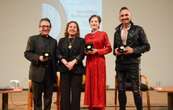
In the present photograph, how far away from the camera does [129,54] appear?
179 inches

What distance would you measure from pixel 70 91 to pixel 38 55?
0.62m

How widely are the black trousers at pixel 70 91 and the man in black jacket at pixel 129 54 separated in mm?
541

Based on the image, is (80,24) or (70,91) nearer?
(70,91)

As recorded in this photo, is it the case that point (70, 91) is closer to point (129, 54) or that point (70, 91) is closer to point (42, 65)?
point (42, 65)

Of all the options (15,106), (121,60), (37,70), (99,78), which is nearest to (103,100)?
(99,78)

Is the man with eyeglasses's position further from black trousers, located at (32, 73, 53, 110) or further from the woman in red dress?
the woman in red dress

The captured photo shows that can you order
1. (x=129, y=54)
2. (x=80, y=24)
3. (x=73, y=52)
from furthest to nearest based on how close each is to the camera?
1. (x=80, y=24)
2. (x=73, y=52)
3. (x=129, y=54)

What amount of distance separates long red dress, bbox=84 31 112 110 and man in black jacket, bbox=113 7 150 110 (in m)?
0.22

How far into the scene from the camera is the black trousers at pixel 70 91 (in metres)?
4.60

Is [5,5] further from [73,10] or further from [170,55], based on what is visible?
[170,55]

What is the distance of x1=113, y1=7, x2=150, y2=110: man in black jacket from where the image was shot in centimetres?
448

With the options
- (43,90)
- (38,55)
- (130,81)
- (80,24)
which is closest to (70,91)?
(43,90)

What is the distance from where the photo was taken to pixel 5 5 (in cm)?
803

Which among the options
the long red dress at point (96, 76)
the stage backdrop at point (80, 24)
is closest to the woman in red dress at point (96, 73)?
the long red dress at point (96, 76)
